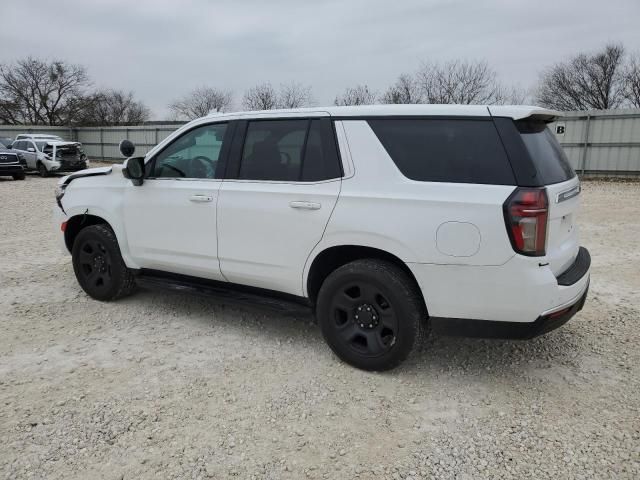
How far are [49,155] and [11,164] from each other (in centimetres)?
225

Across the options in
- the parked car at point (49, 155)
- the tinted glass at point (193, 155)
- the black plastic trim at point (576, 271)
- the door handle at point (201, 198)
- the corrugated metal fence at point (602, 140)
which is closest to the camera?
the black plastic trim at point (576, 271)

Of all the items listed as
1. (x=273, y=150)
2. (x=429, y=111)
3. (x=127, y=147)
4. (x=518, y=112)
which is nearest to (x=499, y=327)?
(x=518, y=112)

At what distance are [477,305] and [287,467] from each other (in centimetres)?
145

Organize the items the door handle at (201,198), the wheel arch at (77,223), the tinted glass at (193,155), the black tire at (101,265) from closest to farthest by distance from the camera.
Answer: the door handle at (201,198) → the tinted glass at (193,155) → the black tire at (101,265) → the wheel arch at (77,223)

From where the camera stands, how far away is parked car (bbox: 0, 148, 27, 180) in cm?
1972

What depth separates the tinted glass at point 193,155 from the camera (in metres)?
4.28

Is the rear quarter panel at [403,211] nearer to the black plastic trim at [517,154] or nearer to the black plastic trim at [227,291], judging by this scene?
the black plastic trim at [517,154]

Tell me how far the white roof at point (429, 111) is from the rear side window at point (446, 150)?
5 centimetres

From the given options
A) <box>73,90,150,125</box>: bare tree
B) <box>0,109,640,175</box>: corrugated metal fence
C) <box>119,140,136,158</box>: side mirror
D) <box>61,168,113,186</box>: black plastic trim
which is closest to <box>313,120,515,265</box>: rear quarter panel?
<box>119,140,136,158</box>: side mirror

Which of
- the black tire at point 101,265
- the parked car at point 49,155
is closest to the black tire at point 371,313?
the black tire at point 101,265

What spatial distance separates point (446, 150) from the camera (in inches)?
129

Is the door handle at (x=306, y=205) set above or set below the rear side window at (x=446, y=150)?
below

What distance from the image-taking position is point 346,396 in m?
3.33

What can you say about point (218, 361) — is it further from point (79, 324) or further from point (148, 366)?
Result: point (79, 324)
